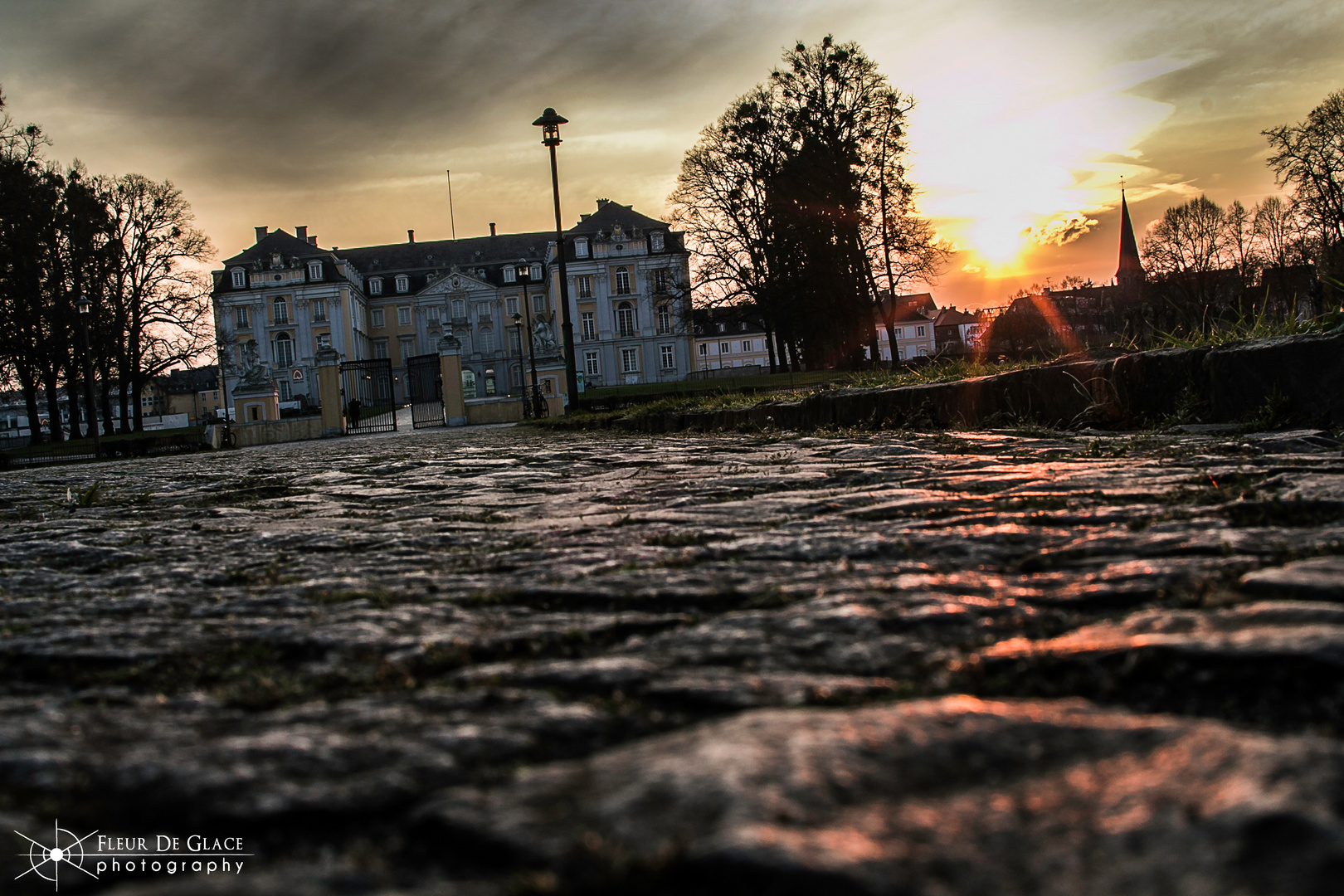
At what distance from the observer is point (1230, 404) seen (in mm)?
5156

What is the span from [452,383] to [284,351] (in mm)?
50547

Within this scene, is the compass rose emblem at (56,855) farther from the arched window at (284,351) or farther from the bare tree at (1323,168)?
the arched window at (284,351)

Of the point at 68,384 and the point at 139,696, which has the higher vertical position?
the point at 68,384

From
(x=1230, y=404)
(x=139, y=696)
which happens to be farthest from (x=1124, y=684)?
(x=1230, y=404)

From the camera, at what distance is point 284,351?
73.1 meters

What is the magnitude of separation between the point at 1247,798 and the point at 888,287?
114ft

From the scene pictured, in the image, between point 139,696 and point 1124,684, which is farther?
point 139,696

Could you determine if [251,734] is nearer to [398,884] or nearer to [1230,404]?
[398,884]

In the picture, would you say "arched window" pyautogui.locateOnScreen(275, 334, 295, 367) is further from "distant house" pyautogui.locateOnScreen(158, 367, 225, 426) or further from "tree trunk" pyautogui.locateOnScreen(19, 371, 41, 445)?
"distant house" pyautogui.locateOnScreen(158, 367, 225, 426)

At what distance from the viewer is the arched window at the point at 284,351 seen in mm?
72875

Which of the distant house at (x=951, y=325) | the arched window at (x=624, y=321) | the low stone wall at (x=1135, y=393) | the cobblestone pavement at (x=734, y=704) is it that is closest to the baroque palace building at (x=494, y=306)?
the arched window at (x=624, y=321)

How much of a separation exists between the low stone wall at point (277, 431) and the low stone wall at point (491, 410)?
497 centimetres

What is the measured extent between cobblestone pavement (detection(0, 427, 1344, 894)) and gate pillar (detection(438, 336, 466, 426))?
83.9 ft

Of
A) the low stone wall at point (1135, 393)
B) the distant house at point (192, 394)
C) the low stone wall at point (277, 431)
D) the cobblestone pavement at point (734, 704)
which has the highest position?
the distant house at point (192, 394)
